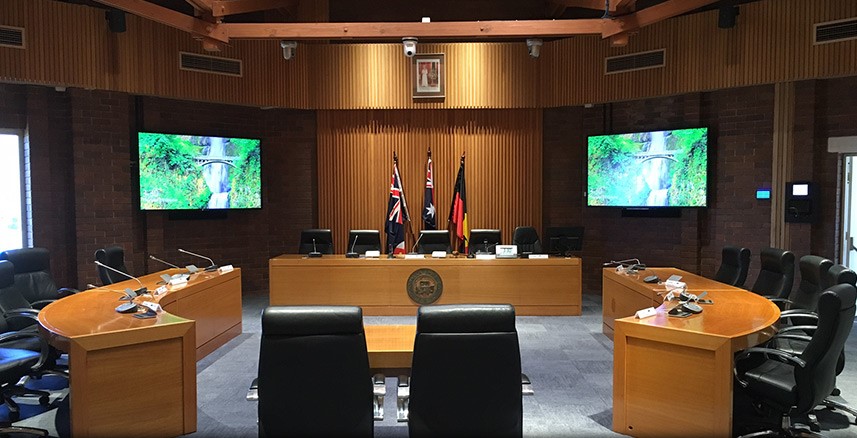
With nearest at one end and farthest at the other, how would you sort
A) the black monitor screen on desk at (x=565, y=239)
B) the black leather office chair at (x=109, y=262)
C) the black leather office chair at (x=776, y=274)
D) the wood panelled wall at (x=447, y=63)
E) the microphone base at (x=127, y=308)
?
the microphone base at (x=127, y=308) < the black leather office chair at (x=776, y=274) < the black leather office chair at (x=109, y=262) < the wood panelled wall at (x=447, y=63) < the black monitor screen on desk at (x=565, y=239)

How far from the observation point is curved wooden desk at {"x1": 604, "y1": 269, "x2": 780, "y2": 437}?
310cm

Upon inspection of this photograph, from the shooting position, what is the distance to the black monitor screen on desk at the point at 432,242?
24.5 ft

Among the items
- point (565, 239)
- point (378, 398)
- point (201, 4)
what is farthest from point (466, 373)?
point (201, 4)

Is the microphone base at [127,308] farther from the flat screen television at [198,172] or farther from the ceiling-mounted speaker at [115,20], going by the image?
the ceiling-mounted speaker at [115,20]

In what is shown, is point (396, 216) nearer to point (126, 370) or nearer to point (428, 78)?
point (428, 78)

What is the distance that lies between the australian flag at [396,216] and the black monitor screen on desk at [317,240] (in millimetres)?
1062

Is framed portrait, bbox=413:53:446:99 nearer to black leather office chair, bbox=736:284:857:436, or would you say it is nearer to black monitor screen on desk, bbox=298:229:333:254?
black monitor screen on desk, bbox=298:229:333:254

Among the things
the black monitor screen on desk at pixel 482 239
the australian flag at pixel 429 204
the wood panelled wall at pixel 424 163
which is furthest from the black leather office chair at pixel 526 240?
the australian flag at pixel 429 204

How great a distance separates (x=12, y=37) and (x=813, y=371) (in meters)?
7.66

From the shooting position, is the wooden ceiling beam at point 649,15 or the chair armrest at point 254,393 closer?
the chair armrest at point 254,393

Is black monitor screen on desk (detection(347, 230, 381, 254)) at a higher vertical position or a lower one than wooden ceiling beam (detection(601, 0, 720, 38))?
lower

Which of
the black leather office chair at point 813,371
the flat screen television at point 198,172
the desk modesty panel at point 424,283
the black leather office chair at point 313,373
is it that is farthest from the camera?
the flat screen television at point 198,172

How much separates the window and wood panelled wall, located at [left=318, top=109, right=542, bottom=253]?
12.4 feet

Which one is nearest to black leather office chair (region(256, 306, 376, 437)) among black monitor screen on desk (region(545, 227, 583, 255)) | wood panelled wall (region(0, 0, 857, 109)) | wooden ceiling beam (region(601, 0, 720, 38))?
black monitor screen on desk (region(545, 227, 583, 255))
